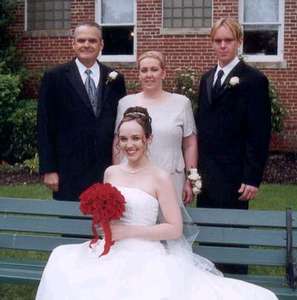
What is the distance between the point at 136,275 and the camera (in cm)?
460

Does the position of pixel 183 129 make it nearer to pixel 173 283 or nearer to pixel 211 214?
pixel 211 214

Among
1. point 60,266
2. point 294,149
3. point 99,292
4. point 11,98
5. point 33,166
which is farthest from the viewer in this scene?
point 294,149

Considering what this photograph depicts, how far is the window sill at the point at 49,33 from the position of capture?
16141 millimetres

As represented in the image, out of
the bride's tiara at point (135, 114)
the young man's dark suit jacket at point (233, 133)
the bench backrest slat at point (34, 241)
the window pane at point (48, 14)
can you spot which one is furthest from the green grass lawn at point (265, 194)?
the window pane at point (48, 14)

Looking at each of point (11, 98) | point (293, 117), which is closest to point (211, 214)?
point (11, 98)

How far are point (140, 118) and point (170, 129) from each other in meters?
0.46

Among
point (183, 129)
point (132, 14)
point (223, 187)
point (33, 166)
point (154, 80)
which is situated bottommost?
point (33, 166)

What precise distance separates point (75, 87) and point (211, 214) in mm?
1438

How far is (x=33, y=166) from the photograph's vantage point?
13.2 metres

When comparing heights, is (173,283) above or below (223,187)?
below

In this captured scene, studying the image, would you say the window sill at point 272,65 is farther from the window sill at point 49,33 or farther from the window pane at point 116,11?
the window sill at point 49,33

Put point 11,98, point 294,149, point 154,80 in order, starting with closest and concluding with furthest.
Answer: point 154,80 < point 11,98 < point 294,149

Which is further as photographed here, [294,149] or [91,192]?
[294,149]

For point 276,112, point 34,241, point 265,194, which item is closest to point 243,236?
point 34,241
